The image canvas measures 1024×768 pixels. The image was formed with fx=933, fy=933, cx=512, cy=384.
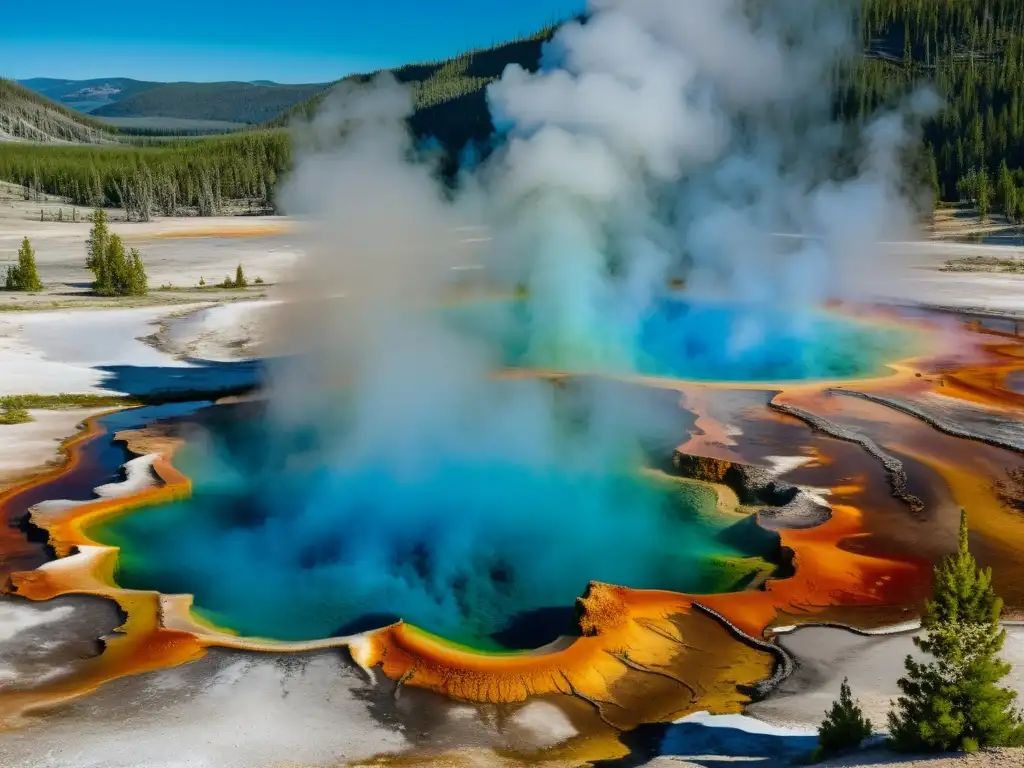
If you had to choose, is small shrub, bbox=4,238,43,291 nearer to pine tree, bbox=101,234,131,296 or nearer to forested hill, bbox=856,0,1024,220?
pine tree, bbox=101,234,131,296

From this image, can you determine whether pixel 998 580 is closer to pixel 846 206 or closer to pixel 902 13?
pixel 846 206

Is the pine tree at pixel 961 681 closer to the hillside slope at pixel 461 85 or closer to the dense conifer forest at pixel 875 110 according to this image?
the dense conifer forest at pixel 875 110

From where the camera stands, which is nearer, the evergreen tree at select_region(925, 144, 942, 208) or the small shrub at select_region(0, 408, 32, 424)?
the small shrub at select_region(0, 408, 32, 424)

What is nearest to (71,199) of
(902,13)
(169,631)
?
(902,13)

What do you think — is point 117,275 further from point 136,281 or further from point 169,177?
point 169,177

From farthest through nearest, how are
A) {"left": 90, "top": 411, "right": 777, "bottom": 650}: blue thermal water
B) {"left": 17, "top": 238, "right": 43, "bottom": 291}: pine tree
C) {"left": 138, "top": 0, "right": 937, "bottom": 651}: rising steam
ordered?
1. {"left": 17, "top": 238, "right": 43, "bottom": 291}: pine tree
2. {"left": 138, "top": 0, "right": 937, "bottom": 651}: rising steam
3. {"left": 90, "top": 411, "right": 777, "bottom": 650}: blue thermal water

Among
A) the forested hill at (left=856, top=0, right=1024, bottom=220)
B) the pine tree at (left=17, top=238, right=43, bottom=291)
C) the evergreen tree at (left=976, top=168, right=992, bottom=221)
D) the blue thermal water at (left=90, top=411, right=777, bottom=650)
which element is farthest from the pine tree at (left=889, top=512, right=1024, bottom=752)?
the evergreen tree at (left=976, top=168, right=992, bottom=221)

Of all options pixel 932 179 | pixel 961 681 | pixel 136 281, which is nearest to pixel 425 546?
pixel 961 681
